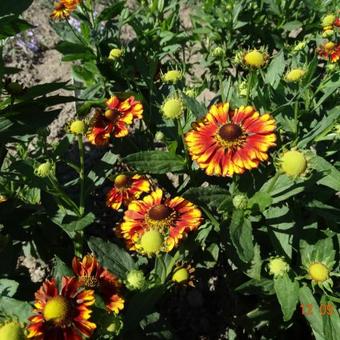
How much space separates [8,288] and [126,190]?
0.57 m

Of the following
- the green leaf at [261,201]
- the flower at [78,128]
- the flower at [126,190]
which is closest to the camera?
the green leaf at [261,201]

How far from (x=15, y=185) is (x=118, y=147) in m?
0.48

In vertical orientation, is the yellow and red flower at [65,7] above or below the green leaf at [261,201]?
above

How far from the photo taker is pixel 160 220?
4.91ft

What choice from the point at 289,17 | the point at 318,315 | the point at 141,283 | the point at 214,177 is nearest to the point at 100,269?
the point at 141,283

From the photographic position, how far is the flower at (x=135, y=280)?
1.42 meters

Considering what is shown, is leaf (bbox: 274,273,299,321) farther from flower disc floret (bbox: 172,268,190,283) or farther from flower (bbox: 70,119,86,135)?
flower (bbox: 70,119,86,135)

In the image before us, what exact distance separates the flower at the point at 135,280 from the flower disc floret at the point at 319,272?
1.85 feet

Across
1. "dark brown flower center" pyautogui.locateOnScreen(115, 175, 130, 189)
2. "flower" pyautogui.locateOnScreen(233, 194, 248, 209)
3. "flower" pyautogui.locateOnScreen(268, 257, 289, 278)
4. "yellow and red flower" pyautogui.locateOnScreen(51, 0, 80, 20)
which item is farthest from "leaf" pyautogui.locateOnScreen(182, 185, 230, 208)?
"yellow and red flower" pyautogui.locateOnScreen(51, 0, 80, 20)

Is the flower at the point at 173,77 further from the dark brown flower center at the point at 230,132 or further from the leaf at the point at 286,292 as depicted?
the leaf at the point at 286,292

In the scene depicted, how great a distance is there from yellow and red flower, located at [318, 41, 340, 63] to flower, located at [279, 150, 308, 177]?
88cm

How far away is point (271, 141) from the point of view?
1.34 metres

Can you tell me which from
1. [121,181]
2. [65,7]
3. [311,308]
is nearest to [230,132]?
[121,181]

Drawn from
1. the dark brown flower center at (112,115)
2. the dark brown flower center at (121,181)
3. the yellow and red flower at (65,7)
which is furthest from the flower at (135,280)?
the yellow and red flower at (65,7)
